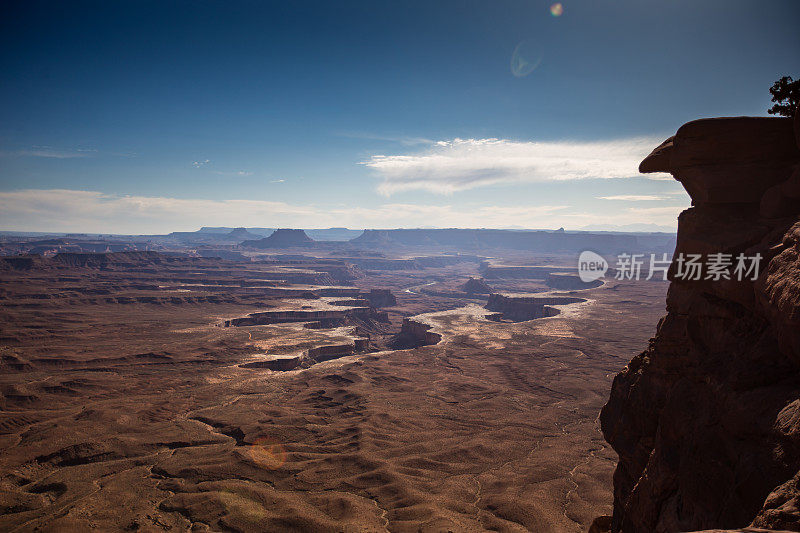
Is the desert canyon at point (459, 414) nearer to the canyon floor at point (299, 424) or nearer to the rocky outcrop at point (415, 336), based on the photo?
the canyon floor at point (299, 424)

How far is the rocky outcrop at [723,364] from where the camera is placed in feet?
32.3

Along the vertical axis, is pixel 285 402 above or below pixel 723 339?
below

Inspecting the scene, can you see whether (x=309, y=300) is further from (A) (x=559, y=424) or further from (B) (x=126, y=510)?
(B) (x=126, y=510)

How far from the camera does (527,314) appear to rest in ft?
413

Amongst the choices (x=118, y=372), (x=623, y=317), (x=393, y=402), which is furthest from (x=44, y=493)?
(x=623, y=317)

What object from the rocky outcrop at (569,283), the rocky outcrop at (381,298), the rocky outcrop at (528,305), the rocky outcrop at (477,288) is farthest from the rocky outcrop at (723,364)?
the rocky outcrop at (569,283)

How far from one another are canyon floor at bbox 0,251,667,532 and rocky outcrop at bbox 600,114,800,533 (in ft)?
38.5

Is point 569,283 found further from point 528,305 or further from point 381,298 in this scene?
point 381,298

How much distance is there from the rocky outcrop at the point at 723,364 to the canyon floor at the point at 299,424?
11.7m

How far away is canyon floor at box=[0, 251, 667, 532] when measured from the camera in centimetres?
2602

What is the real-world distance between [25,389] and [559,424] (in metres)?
61.0

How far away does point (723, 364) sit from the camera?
1316cm

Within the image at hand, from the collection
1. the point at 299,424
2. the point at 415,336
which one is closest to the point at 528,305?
the point at 415,336

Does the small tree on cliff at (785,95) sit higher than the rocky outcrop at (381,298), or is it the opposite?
the small tree on cliff at (785,95)
